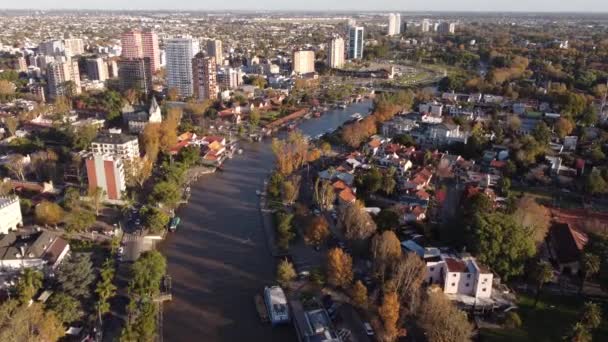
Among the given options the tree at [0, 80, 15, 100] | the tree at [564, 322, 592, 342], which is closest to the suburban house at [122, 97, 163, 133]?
the tree at [0, 80, 15, 100]

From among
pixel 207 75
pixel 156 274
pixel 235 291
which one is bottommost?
pixel 235 291

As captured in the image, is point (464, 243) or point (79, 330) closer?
point (79, 330)

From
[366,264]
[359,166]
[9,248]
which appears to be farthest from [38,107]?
[366,264]

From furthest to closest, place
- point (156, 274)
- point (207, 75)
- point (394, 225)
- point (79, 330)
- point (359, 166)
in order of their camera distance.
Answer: point (207, 75), point (359, 166), point (394, 225), point (156, 274), point (79, 330)

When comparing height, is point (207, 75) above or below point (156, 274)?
above

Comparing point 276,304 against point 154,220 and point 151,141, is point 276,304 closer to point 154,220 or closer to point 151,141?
point 154,220

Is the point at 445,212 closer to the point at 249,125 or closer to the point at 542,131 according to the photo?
the point at 542,131

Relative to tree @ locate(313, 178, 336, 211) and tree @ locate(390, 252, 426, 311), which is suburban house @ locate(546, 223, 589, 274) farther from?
tree @ locate(313, 178, 336, 211)

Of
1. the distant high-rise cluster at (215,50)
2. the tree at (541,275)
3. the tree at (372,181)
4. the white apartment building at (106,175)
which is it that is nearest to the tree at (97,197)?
the white apartment building at (106,175)
